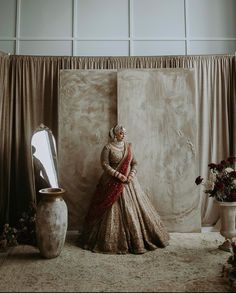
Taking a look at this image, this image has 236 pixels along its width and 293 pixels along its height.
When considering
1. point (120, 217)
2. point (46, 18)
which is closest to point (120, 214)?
point (120, 217)

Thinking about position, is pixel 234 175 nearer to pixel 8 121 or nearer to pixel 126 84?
pixel 126 84

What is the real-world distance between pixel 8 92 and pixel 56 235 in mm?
2156

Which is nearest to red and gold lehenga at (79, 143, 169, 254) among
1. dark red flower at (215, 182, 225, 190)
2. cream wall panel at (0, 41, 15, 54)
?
dark red flower at (215, 182, 225, 190)

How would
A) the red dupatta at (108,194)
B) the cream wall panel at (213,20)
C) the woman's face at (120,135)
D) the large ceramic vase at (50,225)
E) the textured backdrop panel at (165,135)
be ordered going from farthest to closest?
the cream wall panel at (213,20), the textured backdrop panel at (165,135), the woman's face at (120,135), the red dupatta at (108,194), the large ceramic vase at (50,225)

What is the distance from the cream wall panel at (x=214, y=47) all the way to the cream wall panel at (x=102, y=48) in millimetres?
1015

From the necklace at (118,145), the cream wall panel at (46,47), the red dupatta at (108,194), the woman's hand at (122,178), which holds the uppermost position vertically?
the cream wall panel at (46,47)

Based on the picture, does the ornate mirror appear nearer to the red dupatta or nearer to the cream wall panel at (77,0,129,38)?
the red dupatta

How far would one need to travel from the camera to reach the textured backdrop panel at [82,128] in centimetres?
355

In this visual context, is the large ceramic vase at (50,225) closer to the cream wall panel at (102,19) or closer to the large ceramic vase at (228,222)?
the large ceramic vase at (228,222)

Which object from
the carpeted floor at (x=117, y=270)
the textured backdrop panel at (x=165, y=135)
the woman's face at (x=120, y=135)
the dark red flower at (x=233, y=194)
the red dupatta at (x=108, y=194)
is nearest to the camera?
the carpeted floor at (x=117, y=270)

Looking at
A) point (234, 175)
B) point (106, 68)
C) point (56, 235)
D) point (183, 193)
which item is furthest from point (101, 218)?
point (106, 68)

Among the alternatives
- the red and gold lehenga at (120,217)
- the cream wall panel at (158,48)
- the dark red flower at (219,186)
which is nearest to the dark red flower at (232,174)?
the dark red flower at (219,186)

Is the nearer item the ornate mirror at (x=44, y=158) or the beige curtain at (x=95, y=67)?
the ornate mirror at (x=44, y=158)

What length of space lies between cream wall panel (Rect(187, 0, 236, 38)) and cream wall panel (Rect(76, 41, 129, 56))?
3.36ft
